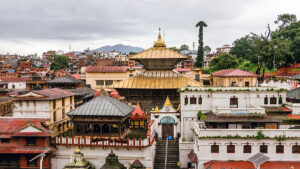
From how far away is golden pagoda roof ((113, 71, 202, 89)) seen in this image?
3647 cm

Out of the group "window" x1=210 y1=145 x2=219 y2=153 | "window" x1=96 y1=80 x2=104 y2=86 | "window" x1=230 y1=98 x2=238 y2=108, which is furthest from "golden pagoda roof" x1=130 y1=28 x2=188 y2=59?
"window" x1=96 y1=80 x2=104 y2=86

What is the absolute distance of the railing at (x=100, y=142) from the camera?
25781mm

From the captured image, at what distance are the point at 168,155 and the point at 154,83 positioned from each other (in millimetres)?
10516

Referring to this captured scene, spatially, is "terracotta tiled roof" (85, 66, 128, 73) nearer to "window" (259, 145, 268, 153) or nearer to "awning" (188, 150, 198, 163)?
"awning" (188, 150, 198, 163)

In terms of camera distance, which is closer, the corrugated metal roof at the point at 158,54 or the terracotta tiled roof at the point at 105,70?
the corrugated metal roof at the point at 158,54

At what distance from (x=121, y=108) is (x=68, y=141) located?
5.88 metres

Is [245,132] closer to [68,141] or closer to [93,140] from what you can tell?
[93,140]

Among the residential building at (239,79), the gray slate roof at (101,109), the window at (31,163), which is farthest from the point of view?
the residential building at (239,79)

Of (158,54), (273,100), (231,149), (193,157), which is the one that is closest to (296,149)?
(231,149)

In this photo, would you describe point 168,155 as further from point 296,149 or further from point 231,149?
point 296,149

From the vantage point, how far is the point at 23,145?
2578cm

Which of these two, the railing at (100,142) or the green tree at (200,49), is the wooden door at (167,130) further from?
the green tree at (200,49)

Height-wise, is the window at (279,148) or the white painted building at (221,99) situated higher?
the white painted building at (221,99)

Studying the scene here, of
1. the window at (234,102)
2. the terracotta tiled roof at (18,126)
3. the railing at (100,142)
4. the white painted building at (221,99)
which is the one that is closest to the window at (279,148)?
the white painted building at (221,99)
